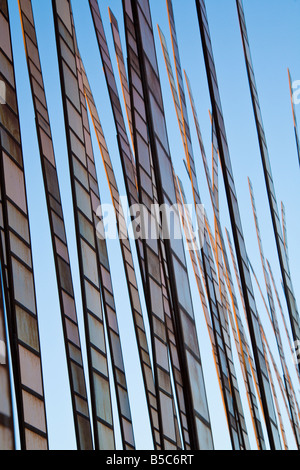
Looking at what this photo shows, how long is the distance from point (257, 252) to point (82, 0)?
521 inches

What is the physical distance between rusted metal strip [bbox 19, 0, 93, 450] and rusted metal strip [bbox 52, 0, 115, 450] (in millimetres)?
588

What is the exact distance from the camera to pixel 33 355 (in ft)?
37.1

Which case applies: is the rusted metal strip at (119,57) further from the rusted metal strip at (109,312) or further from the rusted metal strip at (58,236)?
the rusted metal strip at (58,236)

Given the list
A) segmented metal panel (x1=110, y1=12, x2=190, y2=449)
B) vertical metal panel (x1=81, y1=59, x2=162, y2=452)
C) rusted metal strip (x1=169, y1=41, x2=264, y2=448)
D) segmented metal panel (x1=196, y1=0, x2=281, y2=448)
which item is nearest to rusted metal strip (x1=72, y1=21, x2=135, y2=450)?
vertical metal panel (x1=81, y1=59, x2=162, y2=452)

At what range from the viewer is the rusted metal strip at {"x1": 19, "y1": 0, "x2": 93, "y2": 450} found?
15.3m

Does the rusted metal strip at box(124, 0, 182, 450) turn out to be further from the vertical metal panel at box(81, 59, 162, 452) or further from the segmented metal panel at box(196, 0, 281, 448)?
the vertical metal panel at box(81, 59, 162, 452)

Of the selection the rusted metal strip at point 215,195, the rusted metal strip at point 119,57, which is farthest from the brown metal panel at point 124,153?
the rusted metal strip at point 215,195

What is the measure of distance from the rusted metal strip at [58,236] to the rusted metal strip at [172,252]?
480 cm

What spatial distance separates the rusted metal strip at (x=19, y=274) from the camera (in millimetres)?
10875

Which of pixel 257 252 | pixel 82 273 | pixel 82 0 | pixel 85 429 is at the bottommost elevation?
pixel 85 429

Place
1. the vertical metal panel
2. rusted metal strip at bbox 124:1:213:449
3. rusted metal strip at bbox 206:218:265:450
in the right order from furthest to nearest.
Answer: rusted metal strip at bbox 206:218:265:450, the vertical metal panel, rusted metal strip at bbox 124:1:213:449
